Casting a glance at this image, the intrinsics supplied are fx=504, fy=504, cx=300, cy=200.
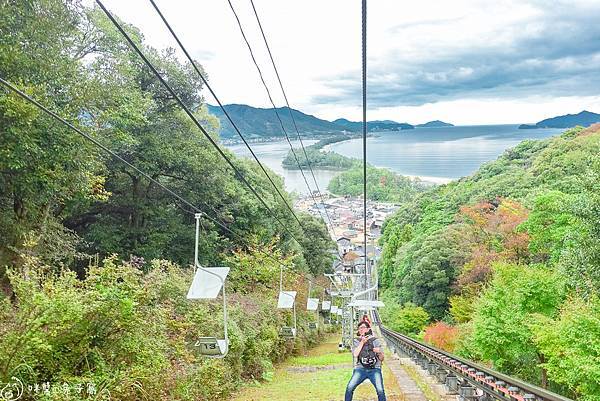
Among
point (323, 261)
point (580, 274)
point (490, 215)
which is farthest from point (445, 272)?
point (580, 274)

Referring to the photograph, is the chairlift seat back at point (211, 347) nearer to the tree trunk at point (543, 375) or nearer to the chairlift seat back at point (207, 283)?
the chairlift seat back at point (207, 283)

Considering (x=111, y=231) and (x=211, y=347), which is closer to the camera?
(x=211, y=347)

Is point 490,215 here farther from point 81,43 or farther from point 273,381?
point 81,43

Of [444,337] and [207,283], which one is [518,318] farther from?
[207,283]

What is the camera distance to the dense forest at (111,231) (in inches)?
269

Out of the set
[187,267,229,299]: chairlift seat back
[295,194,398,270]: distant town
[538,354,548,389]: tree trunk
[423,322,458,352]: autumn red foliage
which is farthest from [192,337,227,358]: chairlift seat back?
[295,194,398,270]: distant town

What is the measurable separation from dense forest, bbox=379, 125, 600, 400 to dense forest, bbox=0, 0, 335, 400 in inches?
337

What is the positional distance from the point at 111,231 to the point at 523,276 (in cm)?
1707

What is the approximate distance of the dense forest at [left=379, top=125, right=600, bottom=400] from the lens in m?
14.4

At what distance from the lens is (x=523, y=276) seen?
19.4 m

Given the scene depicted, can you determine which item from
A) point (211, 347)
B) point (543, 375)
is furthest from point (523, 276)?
point (211, 347)

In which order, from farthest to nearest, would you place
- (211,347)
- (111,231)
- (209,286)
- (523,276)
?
(111,231) → (523,276) → (211,347) → (209,286)

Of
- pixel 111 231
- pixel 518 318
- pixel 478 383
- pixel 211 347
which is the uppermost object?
pixel 111 231

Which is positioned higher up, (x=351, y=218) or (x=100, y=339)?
(x=100, y=339)
